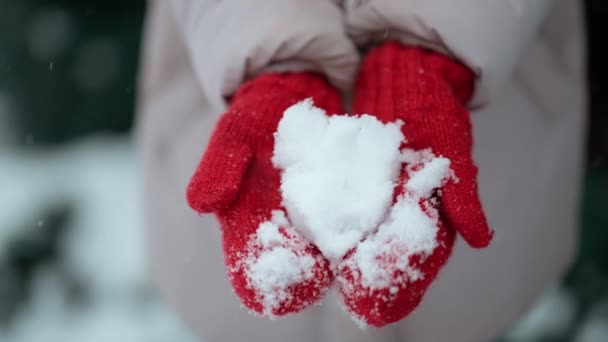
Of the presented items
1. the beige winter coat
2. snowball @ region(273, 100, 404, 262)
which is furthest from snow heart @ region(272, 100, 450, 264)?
the beige winter coat

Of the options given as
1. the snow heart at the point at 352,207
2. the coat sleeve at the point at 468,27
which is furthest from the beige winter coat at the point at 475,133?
the snow heart at the point at 352,207

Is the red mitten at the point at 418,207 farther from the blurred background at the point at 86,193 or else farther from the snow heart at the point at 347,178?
the blurred background at the point at 86,193

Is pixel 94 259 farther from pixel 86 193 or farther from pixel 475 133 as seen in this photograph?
pixel 475 133

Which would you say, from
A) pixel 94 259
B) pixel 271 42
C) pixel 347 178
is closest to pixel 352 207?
pixel 347 178

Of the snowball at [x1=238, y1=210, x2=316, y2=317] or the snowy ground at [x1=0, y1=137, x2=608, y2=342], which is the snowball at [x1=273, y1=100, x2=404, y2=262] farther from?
the snowy ground at [x1=0, y1=137, x2=608, y2=342]

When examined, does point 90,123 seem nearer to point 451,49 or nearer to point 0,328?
point 0,328
